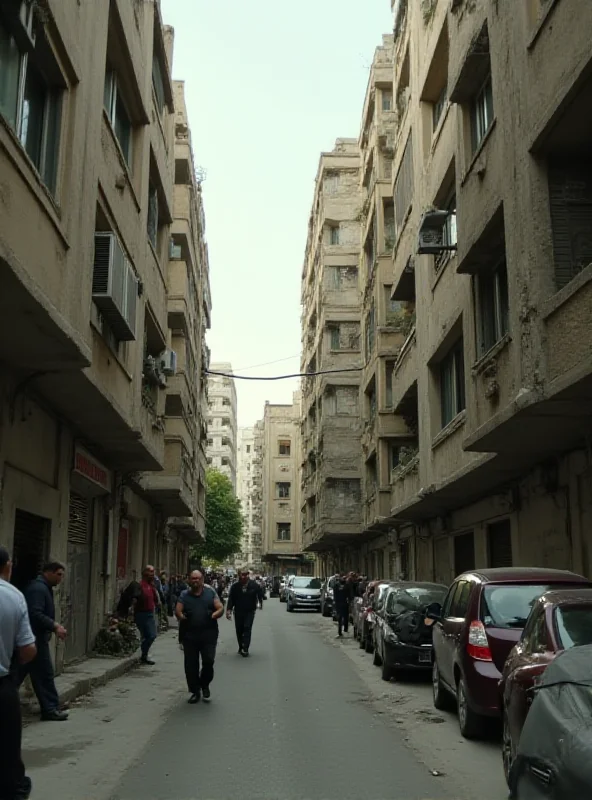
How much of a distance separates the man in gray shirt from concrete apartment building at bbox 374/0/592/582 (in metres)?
6.61

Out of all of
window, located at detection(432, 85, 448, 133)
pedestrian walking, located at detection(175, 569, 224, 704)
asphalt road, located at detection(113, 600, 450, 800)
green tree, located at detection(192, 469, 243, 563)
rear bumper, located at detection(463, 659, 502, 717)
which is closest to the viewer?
asphalt road, located at detection(113, 600, 450, 800)

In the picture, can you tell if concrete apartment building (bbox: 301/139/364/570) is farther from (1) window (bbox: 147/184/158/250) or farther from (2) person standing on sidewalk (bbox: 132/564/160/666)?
(2) person standing on sidewalk (bbox: 132/564/160/666)

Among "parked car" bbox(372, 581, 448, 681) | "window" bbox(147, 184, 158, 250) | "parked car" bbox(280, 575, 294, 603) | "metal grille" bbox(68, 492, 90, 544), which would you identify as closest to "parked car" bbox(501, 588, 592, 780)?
"parked car" bbox(372, 581, 448, 681)

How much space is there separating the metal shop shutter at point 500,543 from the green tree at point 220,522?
199ft

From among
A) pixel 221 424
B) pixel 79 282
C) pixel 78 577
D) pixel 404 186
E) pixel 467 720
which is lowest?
pixel 467 720

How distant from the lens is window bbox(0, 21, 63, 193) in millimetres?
9133

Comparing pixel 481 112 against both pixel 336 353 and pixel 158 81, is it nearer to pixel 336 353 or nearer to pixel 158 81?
pixel 158 81

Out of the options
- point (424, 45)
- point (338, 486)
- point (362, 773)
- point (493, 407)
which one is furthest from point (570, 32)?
point (338, 486)

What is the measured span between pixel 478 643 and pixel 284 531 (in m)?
88.5

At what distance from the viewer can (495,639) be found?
895cm

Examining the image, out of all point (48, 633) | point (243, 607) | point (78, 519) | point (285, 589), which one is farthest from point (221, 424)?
point (48, 633)

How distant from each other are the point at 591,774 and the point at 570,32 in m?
9.62

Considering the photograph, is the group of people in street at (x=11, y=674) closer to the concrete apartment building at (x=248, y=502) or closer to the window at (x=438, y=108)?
the window at (x=438, y=108)

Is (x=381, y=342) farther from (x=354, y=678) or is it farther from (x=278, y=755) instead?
(x=278, y=755)
